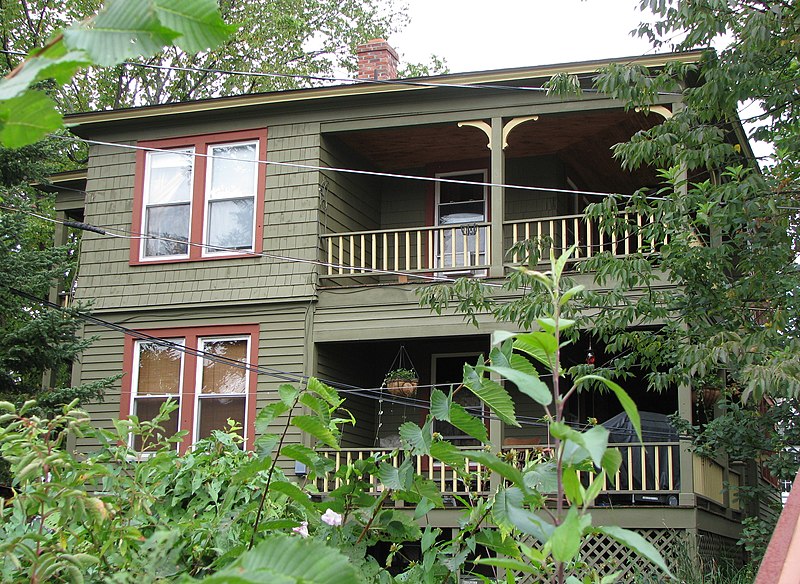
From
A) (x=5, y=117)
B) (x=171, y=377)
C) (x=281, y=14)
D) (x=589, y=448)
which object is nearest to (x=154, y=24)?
(x=5, y=117)

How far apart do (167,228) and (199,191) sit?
908 millimetres

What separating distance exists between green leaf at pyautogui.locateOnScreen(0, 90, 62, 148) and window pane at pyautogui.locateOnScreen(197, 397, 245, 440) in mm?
15032

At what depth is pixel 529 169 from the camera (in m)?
17.4

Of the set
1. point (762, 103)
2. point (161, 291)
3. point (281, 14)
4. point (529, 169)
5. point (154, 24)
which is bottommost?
point (154, 24)

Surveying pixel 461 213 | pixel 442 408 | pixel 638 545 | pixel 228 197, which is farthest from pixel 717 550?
pixel 638 545

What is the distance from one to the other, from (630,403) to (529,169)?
1616cm

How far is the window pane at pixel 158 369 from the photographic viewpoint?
54.0ft

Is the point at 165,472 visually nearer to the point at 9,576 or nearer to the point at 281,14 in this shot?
the point at 9,576

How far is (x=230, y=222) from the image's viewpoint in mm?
16719

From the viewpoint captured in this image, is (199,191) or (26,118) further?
(199,191)

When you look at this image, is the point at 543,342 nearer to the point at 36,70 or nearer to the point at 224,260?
the point at 36,70

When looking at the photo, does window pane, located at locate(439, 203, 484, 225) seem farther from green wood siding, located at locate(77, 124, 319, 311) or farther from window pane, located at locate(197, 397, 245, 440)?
window pane, located at locate(197, 397, 245, 440)

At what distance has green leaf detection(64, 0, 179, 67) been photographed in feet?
3.76

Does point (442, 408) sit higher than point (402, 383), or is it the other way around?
point (402, 383)
